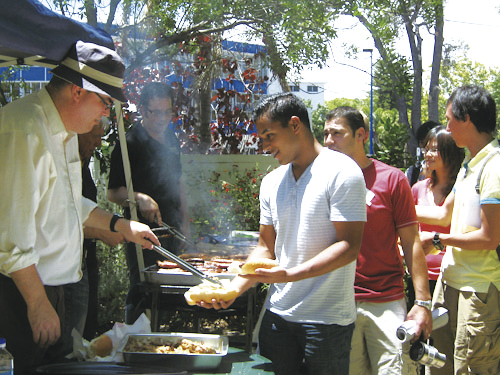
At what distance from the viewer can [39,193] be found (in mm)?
1840

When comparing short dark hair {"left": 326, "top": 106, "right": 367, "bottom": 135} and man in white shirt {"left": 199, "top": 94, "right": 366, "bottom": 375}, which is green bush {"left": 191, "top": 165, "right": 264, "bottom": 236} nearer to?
short dark hair {"left": 326, "top": 106, "right": 367, "bottom": 135}

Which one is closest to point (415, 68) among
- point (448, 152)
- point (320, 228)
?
point (448, 152)

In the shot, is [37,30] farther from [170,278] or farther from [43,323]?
[170,278]

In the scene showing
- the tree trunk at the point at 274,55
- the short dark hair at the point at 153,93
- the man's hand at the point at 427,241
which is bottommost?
the man's hand at the point at 427,241

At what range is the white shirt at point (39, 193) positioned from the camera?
1.75 metres

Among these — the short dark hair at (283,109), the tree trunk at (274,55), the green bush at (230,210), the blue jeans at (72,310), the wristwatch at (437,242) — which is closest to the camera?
the short dark hair at (283,109)

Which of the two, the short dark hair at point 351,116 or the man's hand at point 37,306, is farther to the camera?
the short dark hair at point 351,116

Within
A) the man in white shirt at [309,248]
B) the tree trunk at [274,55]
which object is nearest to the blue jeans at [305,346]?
the man in white shirt at [309,248]

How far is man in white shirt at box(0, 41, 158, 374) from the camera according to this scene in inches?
69.4

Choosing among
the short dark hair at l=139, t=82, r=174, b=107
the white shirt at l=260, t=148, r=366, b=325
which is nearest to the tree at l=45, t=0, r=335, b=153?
the short dark hair at l=139, t=82, r=174, b=107

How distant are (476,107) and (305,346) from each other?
1686 millimetres

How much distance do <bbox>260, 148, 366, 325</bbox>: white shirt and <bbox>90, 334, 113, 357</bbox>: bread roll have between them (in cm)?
77

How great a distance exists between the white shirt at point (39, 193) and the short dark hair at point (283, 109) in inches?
35.5

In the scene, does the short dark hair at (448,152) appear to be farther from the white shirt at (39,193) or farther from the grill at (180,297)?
the white shirt at (39,193)
